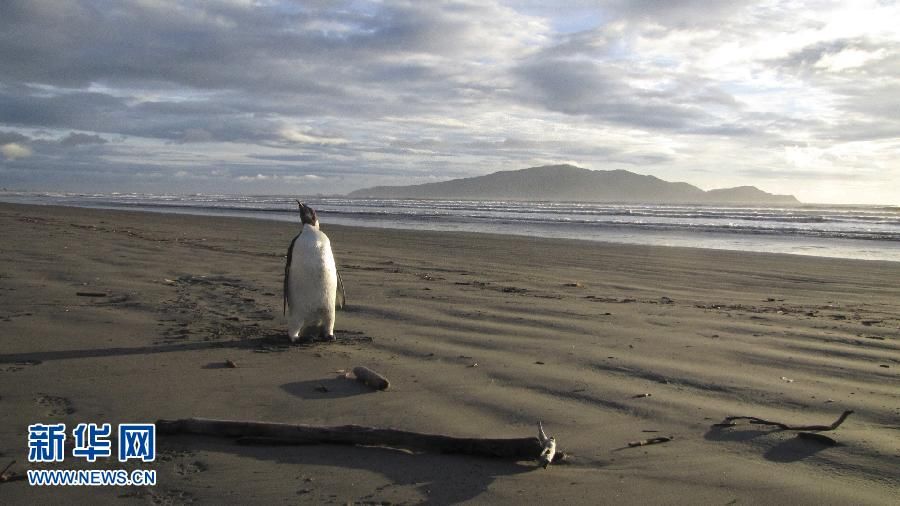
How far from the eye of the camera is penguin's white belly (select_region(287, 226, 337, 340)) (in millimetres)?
5938

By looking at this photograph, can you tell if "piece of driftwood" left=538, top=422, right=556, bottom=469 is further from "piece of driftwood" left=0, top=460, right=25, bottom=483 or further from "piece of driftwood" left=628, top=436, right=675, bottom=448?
"piece of driftwood" left=0, top=460, right=25, bottom=483

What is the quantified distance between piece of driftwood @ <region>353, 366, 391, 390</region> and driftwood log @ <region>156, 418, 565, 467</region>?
990 millimetres

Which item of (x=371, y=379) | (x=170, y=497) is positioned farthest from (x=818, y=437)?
(x=170, y=497)

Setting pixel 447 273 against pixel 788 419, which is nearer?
pixel 788 419

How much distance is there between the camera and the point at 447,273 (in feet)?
37.3

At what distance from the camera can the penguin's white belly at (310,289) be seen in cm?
594

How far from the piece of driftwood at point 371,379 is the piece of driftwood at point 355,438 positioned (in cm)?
99

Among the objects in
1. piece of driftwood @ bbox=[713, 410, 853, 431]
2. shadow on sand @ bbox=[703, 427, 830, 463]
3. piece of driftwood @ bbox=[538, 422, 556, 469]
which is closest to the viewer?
piece of driftwood @ bbox=[538, 422, 556, 469]

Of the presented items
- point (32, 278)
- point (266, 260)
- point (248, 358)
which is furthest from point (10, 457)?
point (266, 260)

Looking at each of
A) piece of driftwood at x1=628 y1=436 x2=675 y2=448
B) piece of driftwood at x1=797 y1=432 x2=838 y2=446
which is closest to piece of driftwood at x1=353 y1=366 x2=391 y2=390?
piece of driftwood at x1=628 y1=436 x2=675 y2=448

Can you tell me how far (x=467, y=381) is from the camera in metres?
4.68

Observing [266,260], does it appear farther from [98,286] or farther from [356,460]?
[356,460]

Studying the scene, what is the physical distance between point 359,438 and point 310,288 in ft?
9.17

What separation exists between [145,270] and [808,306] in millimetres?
9255
